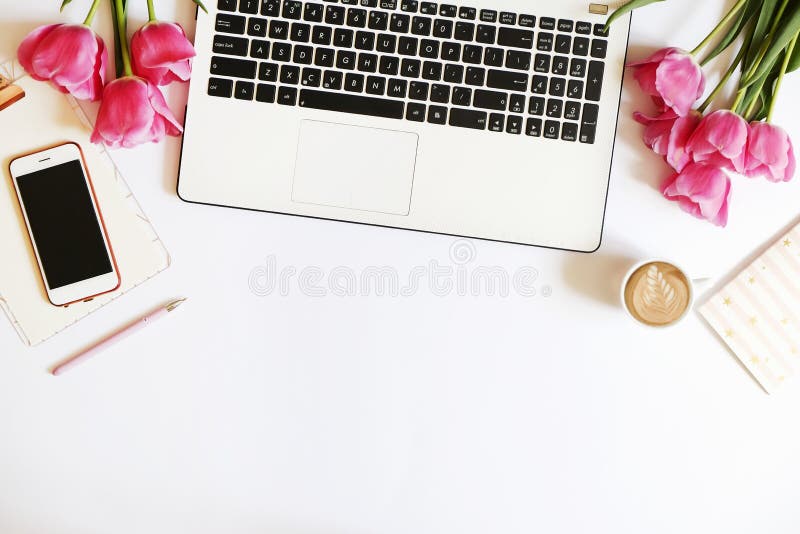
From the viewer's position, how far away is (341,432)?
0.72 meters

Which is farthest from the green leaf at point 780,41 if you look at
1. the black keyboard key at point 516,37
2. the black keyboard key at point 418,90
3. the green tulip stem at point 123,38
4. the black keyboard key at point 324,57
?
the green tulip stem at point 123,38

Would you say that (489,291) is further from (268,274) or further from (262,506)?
(262,506)

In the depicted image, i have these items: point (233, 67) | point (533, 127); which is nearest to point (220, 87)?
point (233, 67)

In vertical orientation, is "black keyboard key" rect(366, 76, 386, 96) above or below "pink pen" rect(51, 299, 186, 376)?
above

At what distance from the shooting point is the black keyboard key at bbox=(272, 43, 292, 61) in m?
0.66

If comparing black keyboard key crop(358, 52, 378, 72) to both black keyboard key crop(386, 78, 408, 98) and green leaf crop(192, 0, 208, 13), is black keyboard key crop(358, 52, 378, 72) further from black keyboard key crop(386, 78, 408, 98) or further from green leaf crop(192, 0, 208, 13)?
green leaf crop(192, 0, 208, 13)

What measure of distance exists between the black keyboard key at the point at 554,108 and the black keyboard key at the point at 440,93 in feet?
0.37

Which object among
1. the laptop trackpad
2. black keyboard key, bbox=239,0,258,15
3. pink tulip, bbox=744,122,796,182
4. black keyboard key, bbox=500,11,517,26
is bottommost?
the laptop trackpad

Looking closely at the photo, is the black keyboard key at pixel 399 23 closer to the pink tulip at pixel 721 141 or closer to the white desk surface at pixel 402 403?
the white desk surface at pixel 402 403

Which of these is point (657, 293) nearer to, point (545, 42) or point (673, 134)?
point (673, 134)

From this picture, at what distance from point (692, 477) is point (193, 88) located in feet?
2.43

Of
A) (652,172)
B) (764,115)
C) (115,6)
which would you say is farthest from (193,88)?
(764,115)

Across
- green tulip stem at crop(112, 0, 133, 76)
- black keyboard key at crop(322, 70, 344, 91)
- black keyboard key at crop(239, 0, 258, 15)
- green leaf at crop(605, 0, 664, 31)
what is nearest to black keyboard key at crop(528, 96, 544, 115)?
green leaf at crop(605, 0, 664, 31)

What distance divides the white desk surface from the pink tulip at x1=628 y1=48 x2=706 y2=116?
2.8 inches
